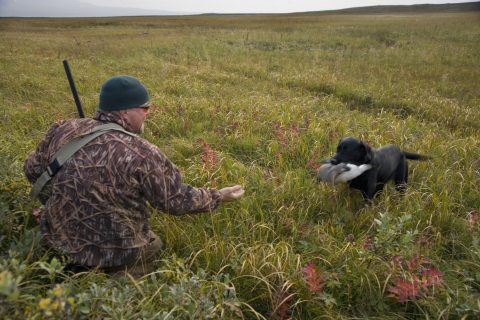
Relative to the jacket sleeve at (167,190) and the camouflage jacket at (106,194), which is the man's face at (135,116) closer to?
the camouflage jacket at (106,194)

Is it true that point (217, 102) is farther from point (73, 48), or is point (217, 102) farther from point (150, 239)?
point (73, 48)

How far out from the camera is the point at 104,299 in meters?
1.78

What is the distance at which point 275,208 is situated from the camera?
333 cm

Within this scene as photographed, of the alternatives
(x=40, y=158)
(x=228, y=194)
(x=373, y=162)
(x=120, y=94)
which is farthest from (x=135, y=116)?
(x=373, y=162)

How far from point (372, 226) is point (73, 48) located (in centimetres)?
1482

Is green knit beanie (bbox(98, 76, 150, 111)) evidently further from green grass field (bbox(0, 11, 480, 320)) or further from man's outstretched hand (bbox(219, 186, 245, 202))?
green grass field (bbox(0, 11, 480, 320))

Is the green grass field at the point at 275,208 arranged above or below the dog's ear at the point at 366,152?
below

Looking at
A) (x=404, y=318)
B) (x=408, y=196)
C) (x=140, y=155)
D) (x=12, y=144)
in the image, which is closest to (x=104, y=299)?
(x=140, y=155)

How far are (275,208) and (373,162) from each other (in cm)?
119

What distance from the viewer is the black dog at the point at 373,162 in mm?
3365

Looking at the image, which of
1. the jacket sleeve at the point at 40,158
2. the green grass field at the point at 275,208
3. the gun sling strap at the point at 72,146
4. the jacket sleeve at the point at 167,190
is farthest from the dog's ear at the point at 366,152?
the jacket sleeve at the point at 40,158

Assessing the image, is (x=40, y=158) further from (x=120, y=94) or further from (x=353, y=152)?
(x=353, y=152)

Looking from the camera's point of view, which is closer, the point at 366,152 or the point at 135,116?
the point at 135,116

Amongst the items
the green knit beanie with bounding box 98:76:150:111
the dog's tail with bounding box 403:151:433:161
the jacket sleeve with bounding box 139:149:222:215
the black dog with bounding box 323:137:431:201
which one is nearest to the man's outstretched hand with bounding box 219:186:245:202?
the jacket sleeve with bounding box 139:149:222:215
